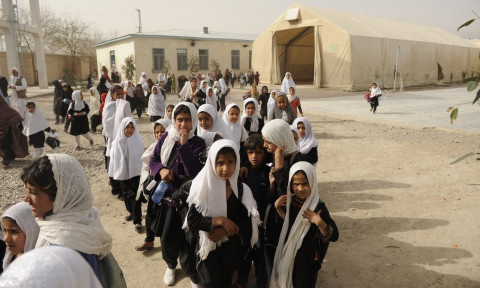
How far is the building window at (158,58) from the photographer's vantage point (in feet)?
83.2

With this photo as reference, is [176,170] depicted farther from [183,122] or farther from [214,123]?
[214,123]

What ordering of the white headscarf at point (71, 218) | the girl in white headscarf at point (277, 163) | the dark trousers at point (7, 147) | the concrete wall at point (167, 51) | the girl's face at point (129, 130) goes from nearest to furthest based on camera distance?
the white headscarf at point (71, 218) < the girl in white headscarf at point (277, 163) < the girl's face at point (129, 130) < the dark trousers at point (7, 147) < the concrete wall at point (167, 51)

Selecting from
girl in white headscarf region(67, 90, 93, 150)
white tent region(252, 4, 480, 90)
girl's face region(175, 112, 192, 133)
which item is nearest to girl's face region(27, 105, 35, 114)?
girl in white headscarf region(67, 90, 93, 150)

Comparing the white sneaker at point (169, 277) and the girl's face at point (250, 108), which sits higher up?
the girl's face at point (250, 108)

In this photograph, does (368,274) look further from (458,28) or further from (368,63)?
(368,63)

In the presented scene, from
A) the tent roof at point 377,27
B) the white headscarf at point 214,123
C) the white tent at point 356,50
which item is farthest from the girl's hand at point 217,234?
the tent roof at point 377,27

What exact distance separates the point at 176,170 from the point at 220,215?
0.65m

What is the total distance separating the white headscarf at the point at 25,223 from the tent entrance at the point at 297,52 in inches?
941

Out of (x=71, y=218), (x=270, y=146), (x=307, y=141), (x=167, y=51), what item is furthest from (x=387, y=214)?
(x=167, y=51)

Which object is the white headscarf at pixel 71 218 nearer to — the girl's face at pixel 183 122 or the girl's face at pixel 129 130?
the girl's face at pixel 183 122

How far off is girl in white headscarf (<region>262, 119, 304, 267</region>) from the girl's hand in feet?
1.73

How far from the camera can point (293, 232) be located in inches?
94.2

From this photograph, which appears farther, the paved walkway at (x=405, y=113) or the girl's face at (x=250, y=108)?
the paved walkway at (x=405, y=113)

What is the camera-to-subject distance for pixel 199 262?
7.75ft
